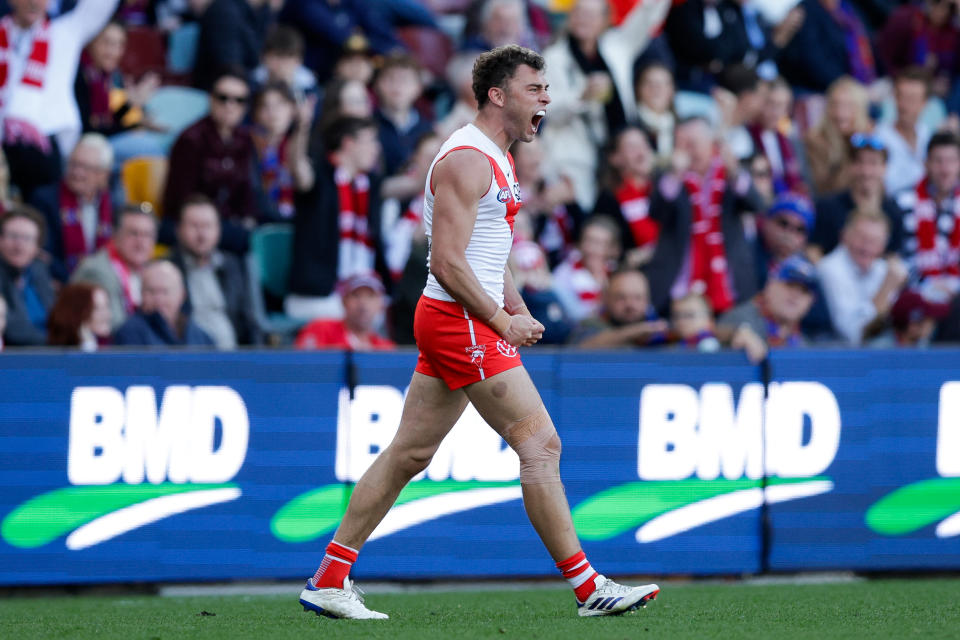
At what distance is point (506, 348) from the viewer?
5.32m

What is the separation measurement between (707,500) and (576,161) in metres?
4.47

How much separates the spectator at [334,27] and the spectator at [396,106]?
2.17ft

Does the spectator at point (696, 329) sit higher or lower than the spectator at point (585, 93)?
lower

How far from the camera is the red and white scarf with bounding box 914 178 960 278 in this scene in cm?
1120

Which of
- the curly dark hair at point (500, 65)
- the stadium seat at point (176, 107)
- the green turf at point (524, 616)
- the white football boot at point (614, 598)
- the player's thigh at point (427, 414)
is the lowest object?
the green turf at point (524, 616)

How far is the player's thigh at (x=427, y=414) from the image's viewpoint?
215 inches

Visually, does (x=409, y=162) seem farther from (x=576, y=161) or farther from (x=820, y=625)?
(x=820, y=625)

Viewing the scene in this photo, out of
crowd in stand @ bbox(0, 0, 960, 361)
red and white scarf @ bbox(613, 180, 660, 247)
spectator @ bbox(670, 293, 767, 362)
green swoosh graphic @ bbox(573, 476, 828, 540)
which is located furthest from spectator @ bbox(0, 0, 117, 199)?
green swoosh graphic @ bbox(573, 476, 828, 540)

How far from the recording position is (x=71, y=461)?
747 centimetres

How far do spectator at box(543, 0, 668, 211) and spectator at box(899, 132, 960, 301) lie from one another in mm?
2458

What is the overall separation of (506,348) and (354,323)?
379 centimetres

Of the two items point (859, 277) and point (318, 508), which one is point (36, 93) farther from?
point (859, 277)

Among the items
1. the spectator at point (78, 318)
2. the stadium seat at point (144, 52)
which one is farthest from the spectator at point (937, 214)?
the spectator at point (78, 318)

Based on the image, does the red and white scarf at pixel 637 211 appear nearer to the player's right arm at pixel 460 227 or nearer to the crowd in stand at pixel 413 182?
the crowd in stand at pixel 413 182
